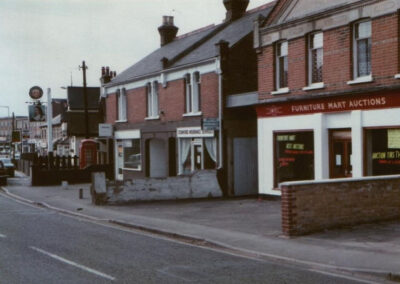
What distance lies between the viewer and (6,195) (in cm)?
2948

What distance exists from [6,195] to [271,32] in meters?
15.6

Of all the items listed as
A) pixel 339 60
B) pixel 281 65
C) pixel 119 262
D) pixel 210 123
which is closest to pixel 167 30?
pixel 210 123

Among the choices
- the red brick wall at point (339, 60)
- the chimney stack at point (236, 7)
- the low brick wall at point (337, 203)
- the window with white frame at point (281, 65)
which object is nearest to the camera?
Result: the low brick wall at point (337, 203)

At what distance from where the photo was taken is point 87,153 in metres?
40.6

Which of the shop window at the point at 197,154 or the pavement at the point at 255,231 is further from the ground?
the shop window at the point at 197,154

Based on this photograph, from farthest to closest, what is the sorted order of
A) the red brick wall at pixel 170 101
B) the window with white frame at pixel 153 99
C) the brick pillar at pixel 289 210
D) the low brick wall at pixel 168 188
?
the window with white frame at pixel 153 99 → the red brick wall at pixel 170 101 → the low brick wall at pixel 168 188 → the brick pillar at pixel 289 210

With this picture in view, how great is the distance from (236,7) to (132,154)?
10605mm

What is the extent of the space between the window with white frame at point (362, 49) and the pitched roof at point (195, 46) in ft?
24.1

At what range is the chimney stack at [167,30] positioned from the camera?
4075 cm

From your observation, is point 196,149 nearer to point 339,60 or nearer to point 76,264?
point 339,60

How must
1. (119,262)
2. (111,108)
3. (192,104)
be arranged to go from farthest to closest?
(111,108) < (192,104) < (119,262)

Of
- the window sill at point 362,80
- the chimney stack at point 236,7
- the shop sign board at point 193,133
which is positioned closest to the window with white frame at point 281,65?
the window sill at point 362,80

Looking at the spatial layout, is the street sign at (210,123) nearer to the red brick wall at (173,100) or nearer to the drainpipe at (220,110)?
the drainpipe at (220,110)

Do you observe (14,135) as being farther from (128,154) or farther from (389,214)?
(389,214)
